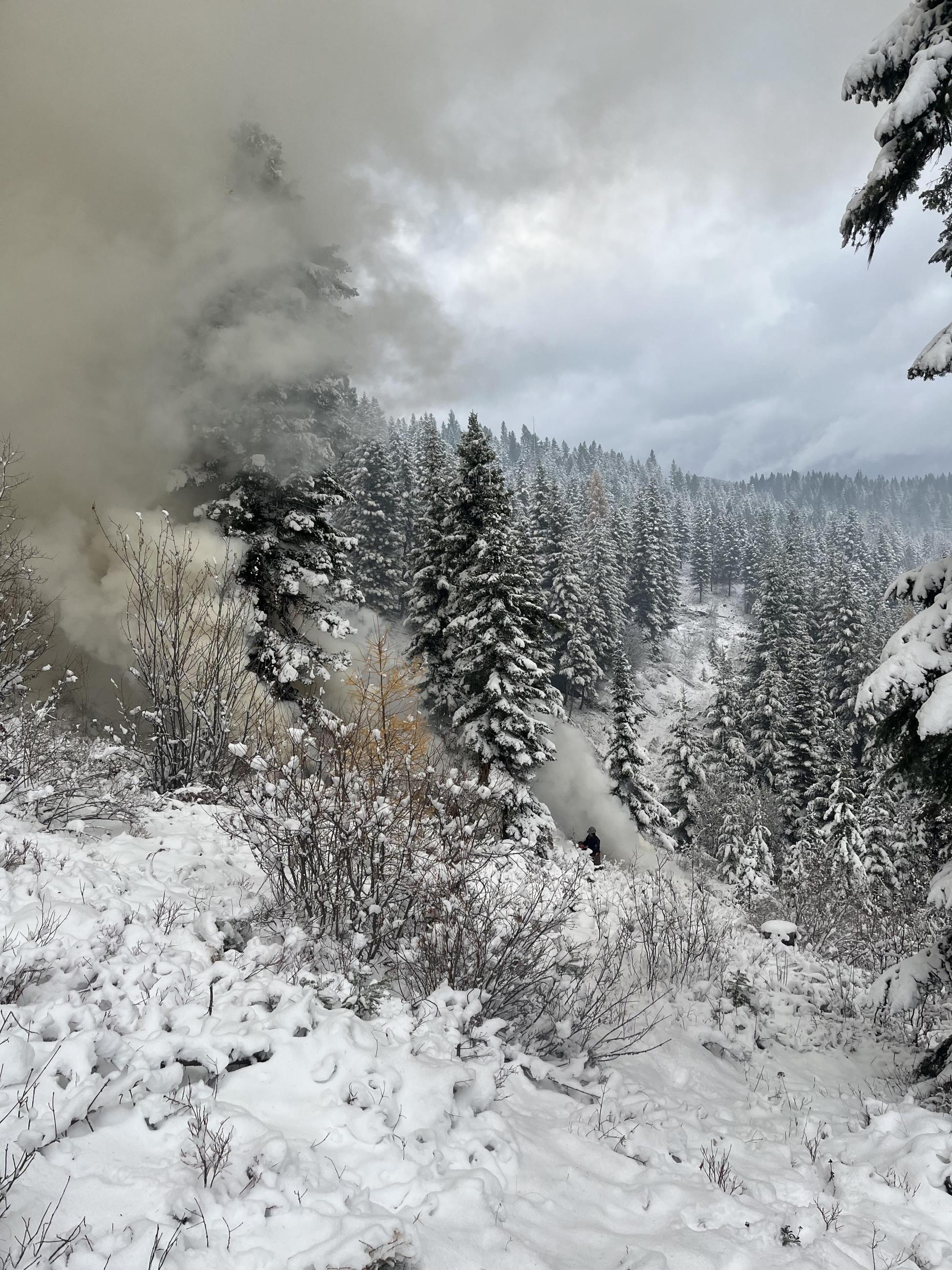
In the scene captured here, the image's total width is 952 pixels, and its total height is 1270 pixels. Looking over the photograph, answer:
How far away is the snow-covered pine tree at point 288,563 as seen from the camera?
47.4 feet

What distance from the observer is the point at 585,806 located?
27109 mm

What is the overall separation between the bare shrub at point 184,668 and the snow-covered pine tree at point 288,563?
14.0 feet

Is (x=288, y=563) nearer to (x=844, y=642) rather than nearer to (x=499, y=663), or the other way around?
(x=499, y=663)

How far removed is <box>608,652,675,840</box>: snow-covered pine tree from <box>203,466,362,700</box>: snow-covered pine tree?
16.1m

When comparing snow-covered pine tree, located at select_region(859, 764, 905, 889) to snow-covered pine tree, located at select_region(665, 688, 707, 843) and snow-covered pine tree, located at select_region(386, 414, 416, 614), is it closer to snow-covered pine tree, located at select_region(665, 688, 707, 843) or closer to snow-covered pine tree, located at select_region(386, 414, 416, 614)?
snow-covered pine tree, located at select_region(665, 688, 707, 843)

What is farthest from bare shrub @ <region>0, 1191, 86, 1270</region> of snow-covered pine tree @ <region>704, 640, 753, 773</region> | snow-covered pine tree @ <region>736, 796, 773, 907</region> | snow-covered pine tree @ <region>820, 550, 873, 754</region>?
snow-covered pine tree @ <region>820, 550, 873, 754</region>

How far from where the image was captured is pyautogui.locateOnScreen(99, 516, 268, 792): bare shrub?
8789 millimetres

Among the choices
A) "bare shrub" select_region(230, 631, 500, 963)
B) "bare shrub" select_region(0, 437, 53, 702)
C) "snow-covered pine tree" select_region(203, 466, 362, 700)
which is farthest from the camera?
"snow-covered pine tree" select_region(203, 466, 362, 700)

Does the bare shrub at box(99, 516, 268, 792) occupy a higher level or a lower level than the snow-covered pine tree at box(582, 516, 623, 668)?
lower

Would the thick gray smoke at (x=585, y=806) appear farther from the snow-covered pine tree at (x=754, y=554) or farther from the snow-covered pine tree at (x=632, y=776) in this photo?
the snow-covered pine tree at (x=754, y=554)

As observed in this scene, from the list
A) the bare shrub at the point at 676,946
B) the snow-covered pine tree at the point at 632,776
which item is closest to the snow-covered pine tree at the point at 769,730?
the snow-covered pine tree at the point at 632,776

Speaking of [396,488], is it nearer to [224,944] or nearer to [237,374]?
[237,374]

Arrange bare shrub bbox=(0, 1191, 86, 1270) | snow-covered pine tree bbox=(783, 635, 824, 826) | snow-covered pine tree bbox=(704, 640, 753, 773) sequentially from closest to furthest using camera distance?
bare shrub bbox=(0, 1191, 86, 1270)
snow-covered pine tree bbox=(783, 635, 824, 826)
snow-covered pine tree bbox=(704, 640, 753, 773)

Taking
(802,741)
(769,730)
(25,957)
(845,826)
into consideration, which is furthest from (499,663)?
(769,730)
